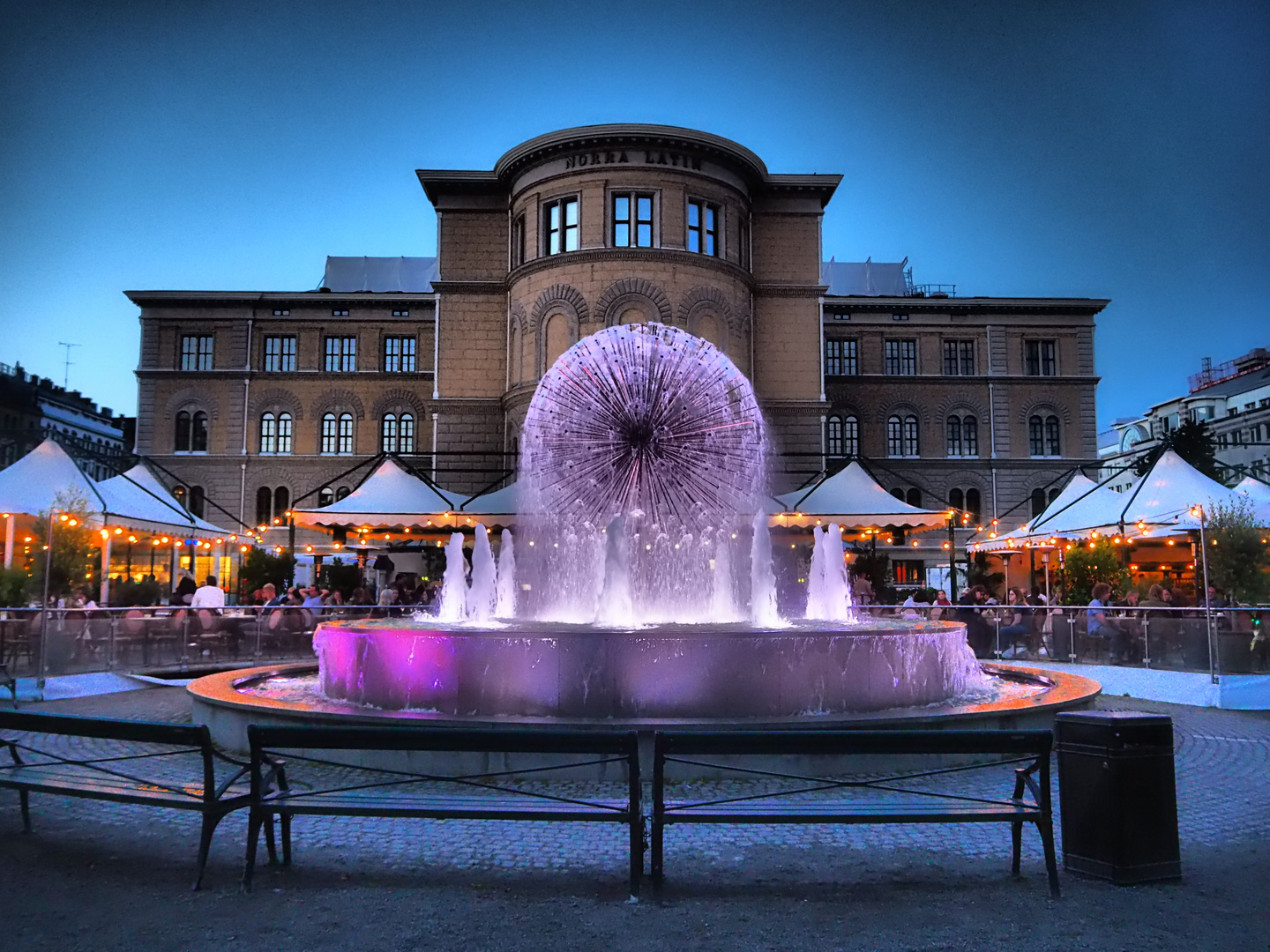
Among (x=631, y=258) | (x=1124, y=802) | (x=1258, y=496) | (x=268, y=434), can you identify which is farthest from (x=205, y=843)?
(x=268, y=434)

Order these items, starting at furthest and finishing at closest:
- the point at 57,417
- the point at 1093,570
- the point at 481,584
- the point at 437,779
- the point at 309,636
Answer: the point at 57,417, the point at 1093,570, the point at 309,636, the point at 481,584, the point at 437,779

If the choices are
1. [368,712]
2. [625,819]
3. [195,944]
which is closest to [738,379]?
[368,712]

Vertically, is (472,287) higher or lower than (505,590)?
higher

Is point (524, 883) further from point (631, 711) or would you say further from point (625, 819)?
point (631, 711)

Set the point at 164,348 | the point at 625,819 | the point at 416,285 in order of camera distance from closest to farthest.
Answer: the point at 625,819 < the point at 164,348 < the point at 416,285

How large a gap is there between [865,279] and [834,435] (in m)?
13.7

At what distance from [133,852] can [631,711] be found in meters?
3.81

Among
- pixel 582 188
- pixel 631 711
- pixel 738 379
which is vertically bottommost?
pixel 631 711

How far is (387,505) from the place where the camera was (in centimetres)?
2436

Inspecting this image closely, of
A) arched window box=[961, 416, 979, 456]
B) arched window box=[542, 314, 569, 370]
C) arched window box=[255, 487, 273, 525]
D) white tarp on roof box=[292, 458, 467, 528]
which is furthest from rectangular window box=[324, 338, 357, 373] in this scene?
arched window box=[961, 416, 979, 456]

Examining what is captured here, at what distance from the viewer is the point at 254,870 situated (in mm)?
5133

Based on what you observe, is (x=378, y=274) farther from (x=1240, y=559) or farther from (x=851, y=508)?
(x=1240, y=559)

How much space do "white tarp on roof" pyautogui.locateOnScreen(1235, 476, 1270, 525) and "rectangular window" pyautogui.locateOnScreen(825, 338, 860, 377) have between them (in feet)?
94.9

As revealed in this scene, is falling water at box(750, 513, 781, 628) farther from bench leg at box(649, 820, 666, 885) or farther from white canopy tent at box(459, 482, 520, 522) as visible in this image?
white canopy tent at box(459, 482, 520, 522)
